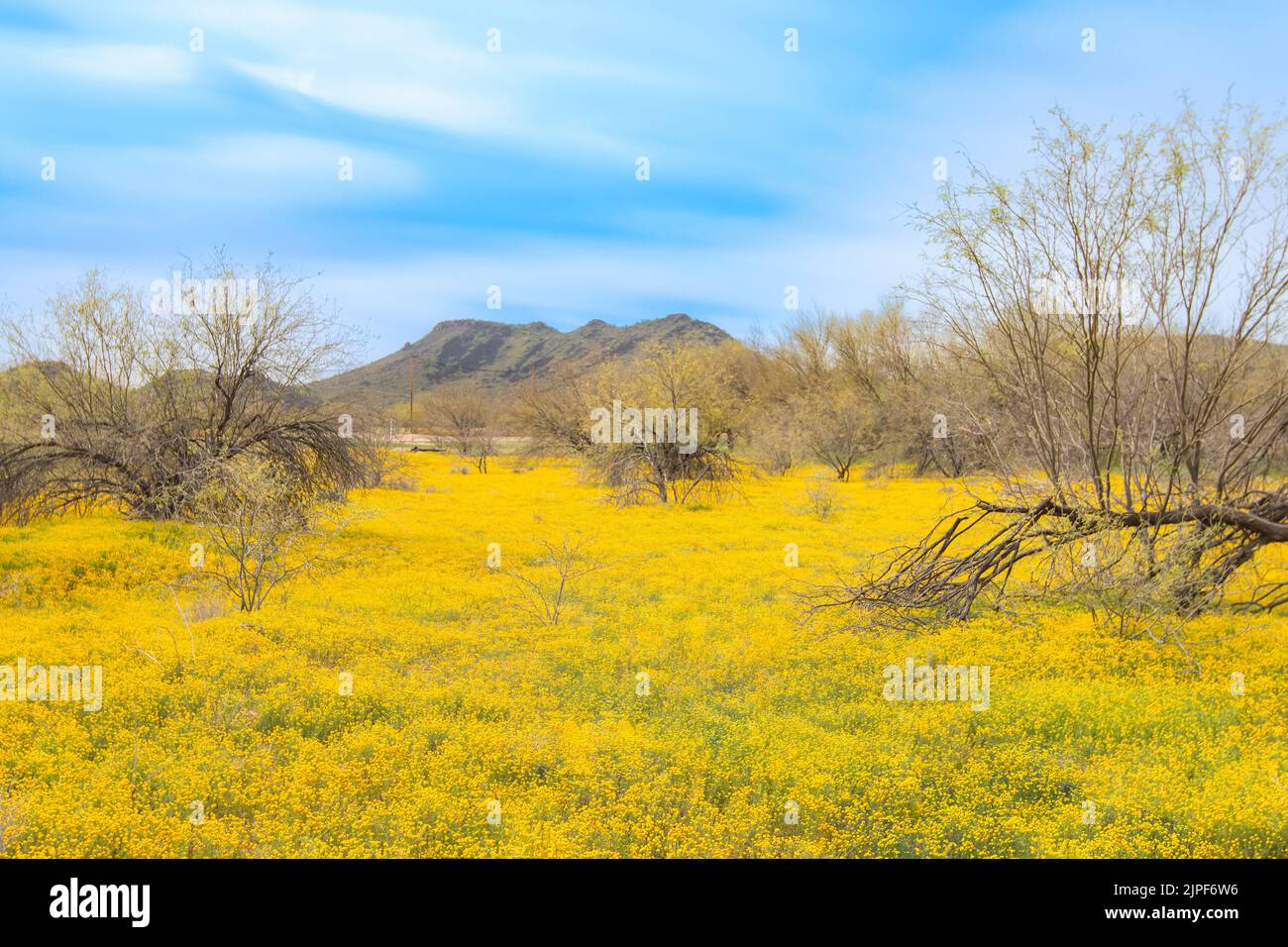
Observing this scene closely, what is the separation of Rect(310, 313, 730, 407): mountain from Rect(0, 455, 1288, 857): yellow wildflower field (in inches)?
3123

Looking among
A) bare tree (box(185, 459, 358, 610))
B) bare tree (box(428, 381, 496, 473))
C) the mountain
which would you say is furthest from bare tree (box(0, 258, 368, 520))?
the mountain

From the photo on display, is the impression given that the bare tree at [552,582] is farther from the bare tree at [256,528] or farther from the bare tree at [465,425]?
the bare tree at [465,425]

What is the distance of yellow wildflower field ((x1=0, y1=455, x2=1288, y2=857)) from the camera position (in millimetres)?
5273

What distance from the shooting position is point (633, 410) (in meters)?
26.5

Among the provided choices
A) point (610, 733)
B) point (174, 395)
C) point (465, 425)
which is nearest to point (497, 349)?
point (465, 425)

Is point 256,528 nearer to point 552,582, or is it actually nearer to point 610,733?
point 552,582

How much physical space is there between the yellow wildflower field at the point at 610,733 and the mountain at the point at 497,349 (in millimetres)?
79317

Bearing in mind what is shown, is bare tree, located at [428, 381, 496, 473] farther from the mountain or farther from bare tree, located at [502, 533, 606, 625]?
bare tree, located at [502, 533, 606, 625]

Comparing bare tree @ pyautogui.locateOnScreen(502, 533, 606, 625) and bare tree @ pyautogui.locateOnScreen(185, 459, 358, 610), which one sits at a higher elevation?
bare tree @ pyautogui.locateOnScreen(185, 459, 358, 610)

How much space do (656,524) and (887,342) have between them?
3008 centimetres

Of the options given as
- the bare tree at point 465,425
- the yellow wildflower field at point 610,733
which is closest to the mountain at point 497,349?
the bare tree at point 465,425

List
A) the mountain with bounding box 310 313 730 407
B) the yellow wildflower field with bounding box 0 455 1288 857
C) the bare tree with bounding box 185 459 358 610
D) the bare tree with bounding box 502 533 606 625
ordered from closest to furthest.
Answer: the yellow wildflower field with bounding box 0 455 1288 857 < the bare tree with bounding box 502 533 606 625 < the bare tree with bounding box 185 459 358 610 < the mountain with bounding box 310 313 730 407
